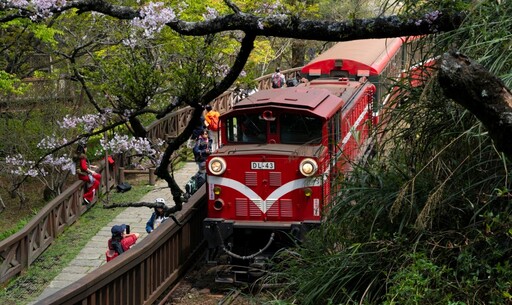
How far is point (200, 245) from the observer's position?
12188mm

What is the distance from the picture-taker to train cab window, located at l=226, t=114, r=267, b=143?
37.5ft

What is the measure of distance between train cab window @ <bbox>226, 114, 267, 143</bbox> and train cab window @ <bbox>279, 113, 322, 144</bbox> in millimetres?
299

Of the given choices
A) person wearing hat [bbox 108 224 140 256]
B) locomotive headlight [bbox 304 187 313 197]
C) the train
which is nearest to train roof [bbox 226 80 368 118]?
the train

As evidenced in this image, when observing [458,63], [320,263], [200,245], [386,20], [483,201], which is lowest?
[200,245]

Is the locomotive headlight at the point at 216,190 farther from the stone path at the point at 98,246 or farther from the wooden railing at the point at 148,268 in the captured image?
the stone path at the point at 98,246

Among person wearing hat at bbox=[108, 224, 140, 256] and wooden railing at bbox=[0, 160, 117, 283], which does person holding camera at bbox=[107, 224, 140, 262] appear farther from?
wooden railing at bbox=[0, 160, 117, 283]

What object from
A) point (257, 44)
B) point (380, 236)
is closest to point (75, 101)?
point (257, 44)

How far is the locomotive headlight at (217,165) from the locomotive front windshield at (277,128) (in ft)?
1.94

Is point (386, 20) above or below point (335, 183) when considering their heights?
above

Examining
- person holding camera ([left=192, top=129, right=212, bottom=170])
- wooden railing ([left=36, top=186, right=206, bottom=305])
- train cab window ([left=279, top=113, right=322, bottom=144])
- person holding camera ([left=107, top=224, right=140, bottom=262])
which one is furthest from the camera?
person holding camera ([left=192, top=129, right=212, bottom=170])

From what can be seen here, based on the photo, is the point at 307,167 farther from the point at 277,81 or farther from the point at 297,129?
the point at 277,81

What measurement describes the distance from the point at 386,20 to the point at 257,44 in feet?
65.6

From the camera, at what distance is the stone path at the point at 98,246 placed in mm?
12938

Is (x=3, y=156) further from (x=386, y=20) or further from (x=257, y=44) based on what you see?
(x=386, y=20)
